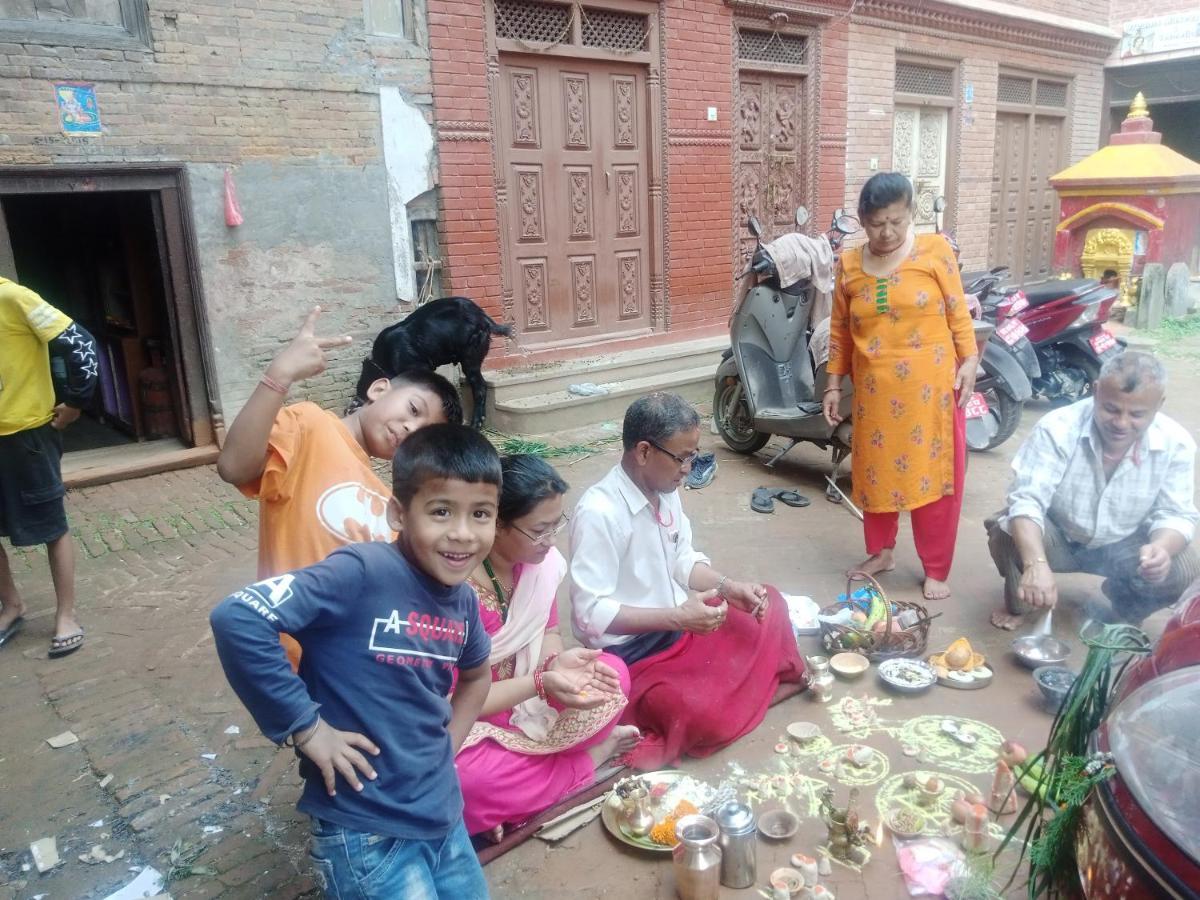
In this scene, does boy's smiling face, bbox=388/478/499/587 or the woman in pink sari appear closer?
boy's smiling face, bbox=388/478/499/587

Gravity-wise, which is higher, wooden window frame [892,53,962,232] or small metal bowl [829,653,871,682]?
wooden window frame [892,53,962,232]

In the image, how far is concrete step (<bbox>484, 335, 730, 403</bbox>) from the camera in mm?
7195

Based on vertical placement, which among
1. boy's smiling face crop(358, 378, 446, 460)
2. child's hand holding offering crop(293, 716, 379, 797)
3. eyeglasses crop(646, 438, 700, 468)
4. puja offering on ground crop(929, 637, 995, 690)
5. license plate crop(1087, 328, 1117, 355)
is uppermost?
boy's smiling face crop(358, 378, 446, 460)

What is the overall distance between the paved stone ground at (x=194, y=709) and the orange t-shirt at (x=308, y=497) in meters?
0.93

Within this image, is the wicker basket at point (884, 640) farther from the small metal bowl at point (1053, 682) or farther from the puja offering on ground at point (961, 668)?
the small metal bowl at point (1053, 682)

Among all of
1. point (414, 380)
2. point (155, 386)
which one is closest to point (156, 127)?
point (155, 386)

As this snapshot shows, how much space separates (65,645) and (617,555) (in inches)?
99.6

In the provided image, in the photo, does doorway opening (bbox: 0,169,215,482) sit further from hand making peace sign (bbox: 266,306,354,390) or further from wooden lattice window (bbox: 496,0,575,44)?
hand making peace sign (bbox: 266,306,354,390)

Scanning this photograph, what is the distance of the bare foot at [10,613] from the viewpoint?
3.85 meters

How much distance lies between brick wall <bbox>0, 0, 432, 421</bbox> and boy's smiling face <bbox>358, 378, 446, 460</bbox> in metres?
4.53

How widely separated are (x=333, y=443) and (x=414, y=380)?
259mm

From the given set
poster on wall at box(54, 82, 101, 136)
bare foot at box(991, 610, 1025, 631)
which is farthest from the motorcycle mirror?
poster on wall at box(54, 82, 101, 136)

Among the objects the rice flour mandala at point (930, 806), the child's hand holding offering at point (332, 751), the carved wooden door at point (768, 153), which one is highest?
the carved wooden door at point (768, 153)

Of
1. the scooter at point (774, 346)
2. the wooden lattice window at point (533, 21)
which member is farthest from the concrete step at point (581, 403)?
the wooden lattice window at point (533, 21)
